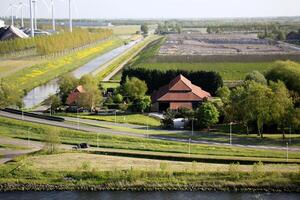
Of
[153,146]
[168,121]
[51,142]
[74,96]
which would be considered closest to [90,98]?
[74,96]

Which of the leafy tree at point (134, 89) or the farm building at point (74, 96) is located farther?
the leafy tree at point (134, 89)

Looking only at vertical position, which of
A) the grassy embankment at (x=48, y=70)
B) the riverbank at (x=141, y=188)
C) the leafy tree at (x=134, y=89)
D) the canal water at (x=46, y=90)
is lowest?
the canal water at (x=46, y=90)

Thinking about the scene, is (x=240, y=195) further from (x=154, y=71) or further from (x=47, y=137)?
(x=154, y=71)

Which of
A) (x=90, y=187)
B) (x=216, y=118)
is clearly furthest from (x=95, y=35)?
(x=90, y=187)

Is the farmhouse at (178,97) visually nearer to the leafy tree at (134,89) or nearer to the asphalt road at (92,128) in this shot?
the leafy tree at (134,89)

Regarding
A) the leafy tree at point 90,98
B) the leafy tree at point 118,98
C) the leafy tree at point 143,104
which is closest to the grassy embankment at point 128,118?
the leafy tree at point 143,104

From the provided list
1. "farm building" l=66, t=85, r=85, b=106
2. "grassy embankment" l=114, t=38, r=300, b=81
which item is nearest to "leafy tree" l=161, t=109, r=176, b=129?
"farm building" l=66, t=85, r=85, b=106

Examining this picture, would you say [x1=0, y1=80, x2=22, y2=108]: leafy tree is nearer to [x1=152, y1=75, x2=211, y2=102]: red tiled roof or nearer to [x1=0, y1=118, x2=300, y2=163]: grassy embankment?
[x1=0, y1=118, x2=300, y2=163]: grassy embankment
